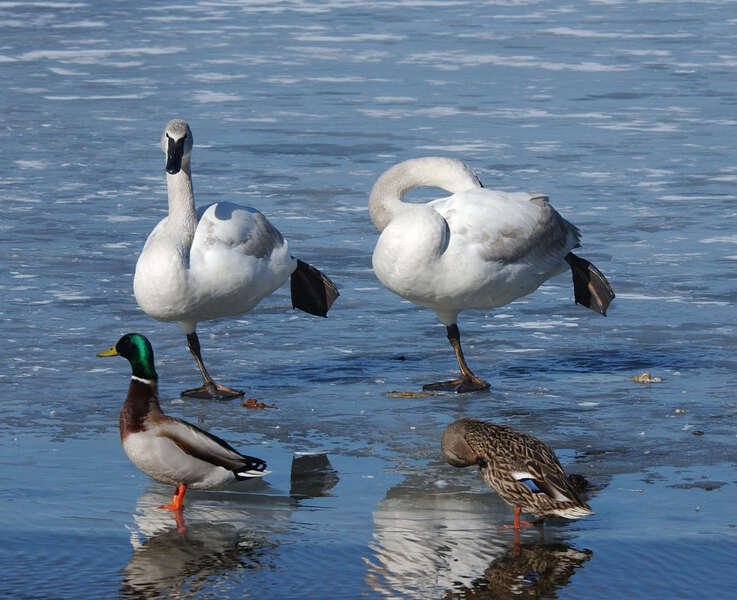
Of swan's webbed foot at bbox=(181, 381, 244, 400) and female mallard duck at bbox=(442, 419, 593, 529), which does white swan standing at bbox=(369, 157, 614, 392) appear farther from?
female mallard duck at bbox=(442, 419, 593, 529)

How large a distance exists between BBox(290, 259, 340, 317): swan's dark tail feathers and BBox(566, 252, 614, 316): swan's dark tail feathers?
1.61 m

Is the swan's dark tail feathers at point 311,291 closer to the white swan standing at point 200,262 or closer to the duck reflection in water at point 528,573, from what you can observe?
the white swan standing at point 200,262

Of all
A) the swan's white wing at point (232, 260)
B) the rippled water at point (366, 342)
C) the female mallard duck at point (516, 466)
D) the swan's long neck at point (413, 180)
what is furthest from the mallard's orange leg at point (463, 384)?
the female mallard duck at point (516, 466)

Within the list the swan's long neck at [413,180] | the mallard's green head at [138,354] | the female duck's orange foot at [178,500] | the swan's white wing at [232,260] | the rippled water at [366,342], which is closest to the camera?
the rippled water at [366,342]

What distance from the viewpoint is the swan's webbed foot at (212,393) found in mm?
9117

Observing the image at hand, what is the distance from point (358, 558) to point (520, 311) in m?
5.12

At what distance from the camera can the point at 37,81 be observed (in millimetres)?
22484

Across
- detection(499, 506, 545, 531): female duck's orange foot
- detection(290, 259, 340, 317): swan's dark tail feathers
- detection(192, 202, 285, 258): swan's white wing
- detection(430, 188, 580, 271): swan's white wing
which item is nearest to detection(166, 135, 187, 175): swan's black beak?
detection(192, 202, 285, 258): swan's white wing

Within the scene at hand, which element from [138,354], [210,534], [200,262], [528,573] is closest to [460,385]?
A: [200,262]

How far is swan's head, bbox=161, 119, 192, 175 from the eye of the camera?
969 cm

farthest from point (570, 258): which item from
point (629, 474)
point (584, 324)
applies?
point (629, 474)

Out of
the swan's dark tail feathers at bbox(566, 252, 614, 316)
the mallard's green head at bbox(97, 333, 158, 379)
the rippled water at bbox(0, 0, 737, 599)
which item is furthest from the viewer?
the swan's dark tail feathers at bbox(566, 252, 614, 316)

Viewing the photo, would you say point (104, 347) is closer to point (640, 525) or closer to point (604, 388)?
point (604, 388)

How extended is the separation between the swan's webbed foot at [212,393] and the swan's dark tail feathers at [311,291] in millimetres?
1215
